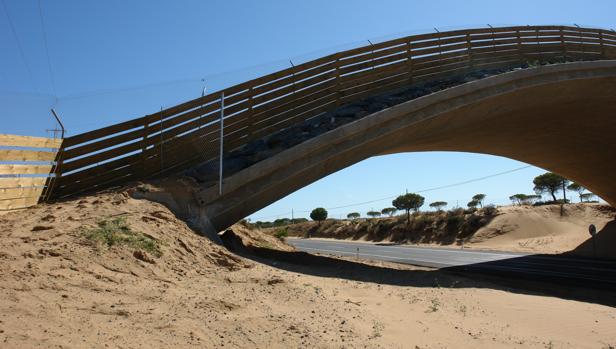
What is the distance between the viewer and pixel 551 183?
54.0 metres

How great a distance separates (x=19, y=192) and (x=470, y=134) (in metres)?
18.1

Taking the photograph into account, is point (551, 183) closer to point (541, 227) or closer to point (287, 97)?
point (541, 227)

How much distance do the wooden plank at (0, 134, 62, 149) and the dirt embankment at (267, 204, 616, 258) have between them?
2131 cm

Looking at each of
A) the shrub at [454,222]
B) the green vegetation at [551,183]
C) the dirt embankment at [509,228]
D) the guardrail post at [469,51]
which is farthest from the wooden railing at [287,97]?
the green vegetation at [551,183]

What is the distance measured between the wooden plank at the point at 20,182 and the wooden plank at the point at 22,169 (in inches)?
5.3

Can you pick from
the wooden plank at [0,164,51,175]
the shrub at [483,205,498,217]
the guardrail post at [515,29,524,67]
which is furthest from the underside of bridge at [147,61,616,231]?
the shrub at [483,205,498,217]

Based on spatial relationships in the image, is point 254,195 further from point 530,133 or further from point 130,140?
point 530,133

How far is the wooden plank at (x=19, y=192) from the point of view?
8.68 metres

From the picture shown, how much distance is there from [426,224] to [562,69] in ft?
106

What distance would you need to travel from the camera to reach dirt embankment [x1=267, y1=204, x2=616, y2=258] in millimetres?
34281

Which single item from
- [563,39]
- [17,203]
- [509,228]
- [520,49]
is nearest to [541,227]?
[509,228]

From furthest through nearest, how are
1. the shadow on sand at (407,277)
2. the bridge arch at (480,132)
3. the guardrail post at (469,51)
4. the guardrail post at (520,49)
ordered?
the guardrail post at (520,49)
the guardrail post at (469,51)
the bridge arch at (480,132)
the shadow on sand at (407,277)

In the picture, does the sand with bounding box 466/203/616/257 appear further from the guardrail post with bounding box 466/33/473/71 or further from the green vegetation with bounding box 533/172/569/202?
the guardrail post with bounding box 466/33/473/71

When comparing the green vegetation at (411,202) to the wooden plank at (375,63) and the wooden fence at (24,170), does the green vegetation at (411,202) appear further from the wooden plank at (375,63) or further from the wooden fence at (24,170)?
the wooden fence at (24,170)
